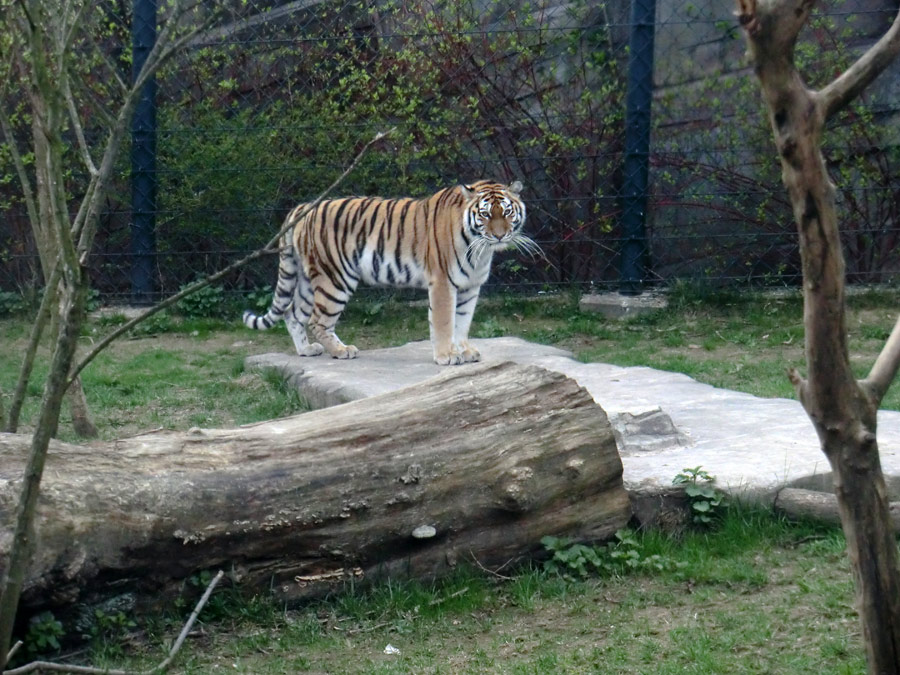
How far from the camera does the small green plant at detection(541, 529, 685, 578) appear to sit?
3855 millimetres

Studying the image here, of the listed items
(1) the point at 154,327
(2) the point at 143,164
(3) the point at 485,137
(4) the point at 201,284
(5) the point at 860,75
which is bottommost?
(1) the point at 154,327

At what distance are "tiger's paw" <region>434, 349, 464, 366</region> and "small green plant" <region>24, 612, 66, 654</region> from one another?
4.18 metres

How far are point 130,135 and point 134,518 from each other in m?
6.33

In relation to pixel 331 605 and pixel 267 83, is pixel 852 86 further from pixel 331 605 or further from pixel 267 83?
pixel 267 83

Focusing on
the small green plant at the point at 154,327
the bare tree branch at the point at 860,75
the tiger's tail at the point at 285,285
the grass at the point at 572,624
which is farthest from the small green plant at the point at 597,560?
the small green plant at the point at 154,327

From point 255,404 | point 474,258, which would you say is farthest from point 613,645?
point 474,258

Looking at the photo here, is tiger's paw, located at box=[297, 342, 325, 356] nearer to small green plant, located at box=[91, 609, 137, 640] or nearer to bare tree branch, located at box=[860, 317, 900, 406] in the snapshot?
small green plant, located at box=[91, 609, 137, 640]

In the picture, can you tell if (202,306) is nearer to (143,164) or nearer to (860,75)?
(143,164)

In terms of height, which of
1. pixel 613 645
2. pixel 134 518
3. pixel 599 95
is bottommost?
pixel 613 645

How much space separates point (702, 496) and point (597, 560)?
51 centimetres

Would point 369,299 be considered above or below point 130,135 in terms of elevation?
below

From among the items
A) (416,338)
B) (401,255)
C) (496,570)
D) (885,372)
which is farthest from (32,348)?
(416,338)

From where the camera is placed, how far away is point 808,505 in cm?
409

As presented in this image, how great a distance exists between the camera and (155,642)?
3328 millimetres
